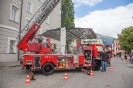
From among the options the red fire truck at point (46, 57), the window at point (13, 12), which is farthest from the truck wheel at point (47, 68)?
the window at point (13, 12)

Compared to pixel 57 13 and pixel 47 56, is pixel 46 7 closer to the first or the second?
pixel 47 56

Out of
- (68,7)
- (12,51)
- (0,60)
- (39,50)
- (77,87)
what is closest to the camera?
(77,87)

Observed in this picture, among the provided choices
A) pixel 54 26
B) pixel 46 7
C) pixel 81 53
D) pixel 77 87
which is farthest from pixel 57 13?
pixel 77 87

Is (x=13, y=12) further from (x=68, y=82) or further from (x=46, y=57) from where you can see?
(x=68, y=82)

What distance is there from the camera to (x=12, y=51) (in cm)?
1927

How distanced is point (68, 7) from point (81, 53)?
2642 cm

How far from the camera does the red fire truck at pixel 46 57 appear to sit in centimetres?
1105

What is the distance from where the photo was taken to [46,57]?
1127 centimetres

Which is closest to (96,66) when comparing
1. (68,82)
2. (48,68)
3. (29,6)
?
(48,68)

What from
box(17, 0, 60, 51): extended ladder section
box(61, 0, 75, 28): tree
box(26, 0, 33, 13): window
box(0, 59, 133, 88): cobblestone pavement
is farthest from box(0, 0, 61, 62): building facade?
box(61, 0, 75, 28): tree

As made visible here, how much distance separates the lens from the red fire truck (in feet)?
36.3

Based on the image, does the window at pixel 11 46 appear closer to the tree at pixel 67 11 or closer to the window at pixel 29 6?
the window at pixel 29 6

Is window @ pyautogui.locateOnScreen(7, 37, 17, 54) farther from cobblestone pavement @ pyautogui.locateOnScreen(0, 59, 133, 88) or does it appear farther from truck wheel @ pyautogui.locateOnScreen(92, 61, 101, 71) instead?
truck wheel @ pyautogui.locateOnScreen(92, 61, 101, 71)

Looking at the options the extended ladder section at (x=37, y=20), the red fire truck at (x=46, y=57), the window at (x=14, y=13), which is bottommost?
the red fire truck at (x=46, y=57)
